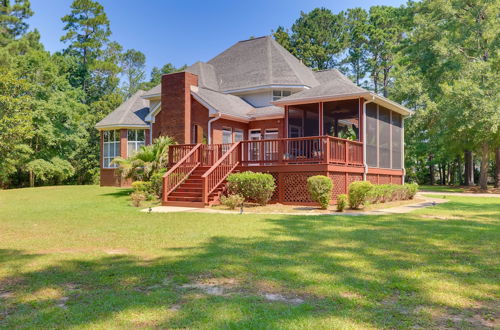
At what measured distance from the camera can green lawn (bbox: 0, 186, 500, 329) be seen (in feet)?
11.2

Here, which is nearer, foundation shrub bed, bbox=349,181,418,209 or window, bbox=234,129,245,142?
foundation shrub bed, bbox=349,181,418,209

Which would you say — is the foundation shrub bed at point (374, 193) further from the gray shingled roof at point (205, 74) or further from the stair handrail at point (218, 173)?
the gray shingled roof at point (205, 74)

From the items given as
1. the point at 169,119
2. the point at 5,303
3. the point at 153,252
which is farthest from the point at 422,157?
the point at 5,303

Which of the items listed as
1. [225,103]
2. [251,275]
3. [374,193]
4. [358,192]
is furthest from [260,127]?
[251,275]

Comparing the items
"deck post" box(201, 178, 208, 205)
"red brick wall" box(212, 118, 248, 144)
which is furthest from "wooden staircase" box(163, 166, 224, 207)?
"red brick wall" box(212, 118, 248, 144)

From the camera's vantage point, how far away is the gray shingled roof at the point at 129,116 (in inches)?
952

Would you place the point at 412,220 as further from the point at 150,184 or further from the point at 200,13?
the point at 200,13

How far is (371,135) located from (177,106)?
31.3 ft

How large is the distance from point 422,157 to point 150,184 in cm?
3059

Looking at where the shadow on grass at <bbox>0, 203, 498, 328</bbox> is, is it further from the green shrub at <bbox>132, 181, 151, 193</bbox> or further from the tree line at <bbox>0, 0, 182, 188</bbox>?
the tree line at <bbox>0, 0, 182, 188</bbox>

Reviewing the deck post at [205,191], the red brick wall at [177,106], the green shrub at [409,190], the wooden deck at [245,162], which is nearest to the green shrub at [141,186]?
the wooden deck at [245,162]

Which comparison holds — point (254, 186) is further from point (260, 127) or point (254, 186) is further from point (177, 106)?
point (177, 106)

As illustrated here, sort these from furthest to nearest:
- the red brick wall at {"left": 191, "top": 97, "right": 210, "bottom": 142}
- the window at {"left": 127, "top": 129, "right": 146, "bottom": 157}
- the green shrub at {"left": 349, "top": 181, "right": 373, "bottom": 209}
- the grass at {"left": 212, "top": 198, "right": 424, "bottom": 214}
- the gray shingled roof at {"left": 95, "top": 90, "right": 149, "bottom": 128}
Result: the window at {"left": 127, "top": 129, "right": 146, "bottom": 157}
the gray shingled roof at {"left": 95, "top": 90, "right": 149, "bottom": 128}
the red brick wall at {"left": 191, "top": 97, "right": 210, "bottom": 142}
the grass at {"left": 212, "top": 198, "right": 424, "bottom": 214}
the green shrub at {"left": 349, "top": 181, "right": 373, "bottom": 209}

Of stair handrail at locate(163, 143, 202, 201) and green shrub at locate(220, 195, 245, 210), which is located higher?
stair handrail at locate(163, 143, 202, 201)
